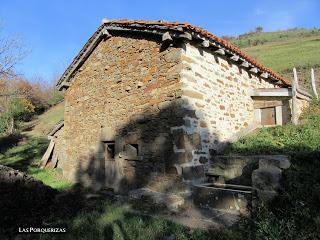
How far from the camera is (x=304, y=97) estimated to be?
460 inches

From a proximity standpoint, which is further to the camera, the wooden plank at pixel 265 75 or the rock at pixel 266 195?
the wooden plank at pixel 265 75

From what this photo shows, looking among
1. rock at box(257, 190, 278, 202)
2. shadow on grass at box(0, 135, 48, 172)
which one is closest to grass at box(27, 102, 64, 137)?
shadow on grass at box(0, 135, 48, 172)

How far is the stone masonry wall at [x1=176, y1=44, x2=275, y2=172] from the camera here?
7281 mm

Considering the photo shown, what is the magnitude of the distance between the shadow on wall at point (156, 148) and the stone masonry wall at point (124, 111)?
3 cm

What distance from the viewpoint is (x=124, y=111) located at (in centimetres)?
896

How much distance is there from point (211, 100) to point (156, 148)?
6.67 ft

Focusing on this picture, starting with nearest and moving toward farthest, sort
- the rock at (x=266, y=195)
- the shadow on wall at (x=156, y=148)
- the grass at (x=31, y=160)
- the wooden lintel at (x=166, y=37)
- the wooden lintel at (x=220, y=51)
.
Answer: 1. the rock at (x=266, y=195)
2. the shadow on wall at (x=156, y=148)
3. the wooden lintel at (x=166, y=37)
4. the wooden lintel at (x=220, y=51)
5. the grass at (x=31, y=160)

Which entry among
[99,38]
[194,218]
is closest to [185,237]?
[194,218]

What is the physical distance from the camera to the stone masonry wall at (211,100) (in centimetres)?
728

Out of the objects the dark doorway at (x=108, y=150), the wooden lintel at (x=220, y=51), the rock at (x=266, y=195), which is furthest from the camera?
the dark doorway at (x=108, y=150)

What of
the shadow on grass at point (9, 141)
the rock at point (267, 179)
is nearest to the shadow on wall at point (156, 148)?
the rock at point (267, 179)

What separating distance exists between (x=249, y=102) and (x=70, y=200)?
6.74 meters

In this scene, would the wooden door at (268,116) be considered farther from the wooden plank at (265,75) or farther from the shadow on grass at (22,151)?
the shadow on grass at (22,151)

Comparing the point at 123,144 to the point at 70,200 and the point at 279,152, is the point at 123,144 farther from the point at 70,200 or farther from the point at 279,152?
the point at 279,152
